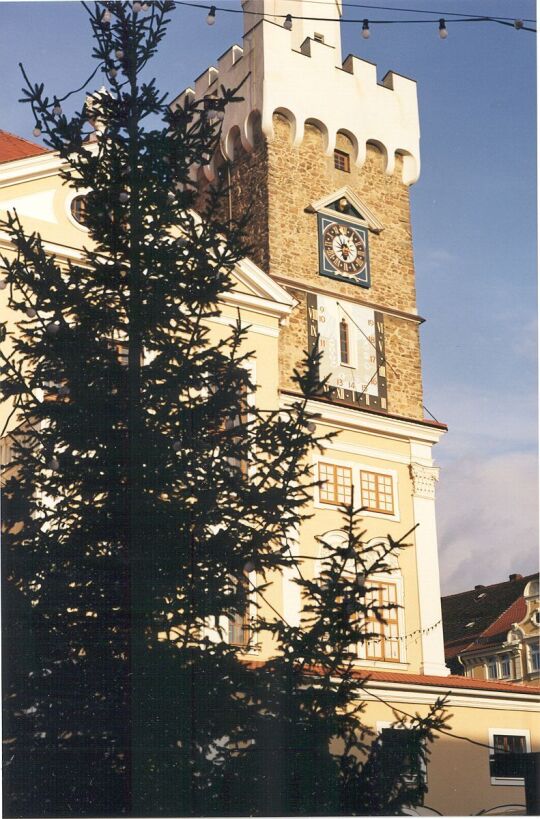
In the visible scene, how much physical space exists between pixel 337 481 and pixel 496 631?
393 centimetres

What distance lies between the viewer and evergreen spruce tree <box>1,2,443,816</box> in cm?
679

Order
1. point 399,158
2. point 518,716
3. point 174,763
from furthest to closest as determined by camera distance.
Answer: point 399,158 → point 518,716 → point 174,763

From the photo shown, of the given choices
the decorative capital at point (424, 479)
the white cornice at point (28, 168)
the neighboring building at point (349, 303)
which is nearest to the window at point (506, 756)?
the neighboring building at point (349, 303)

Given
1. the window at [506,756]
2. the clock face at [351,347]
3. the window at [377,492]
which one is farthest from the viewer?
the clock face at [351,347]

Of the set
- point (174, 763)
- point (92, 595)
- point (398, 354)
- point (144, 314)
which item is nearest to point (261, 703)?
point (174, 763)

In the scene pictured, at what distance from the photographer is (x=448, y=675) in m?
10.5

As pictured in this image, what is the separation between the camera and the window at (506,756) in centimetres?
776

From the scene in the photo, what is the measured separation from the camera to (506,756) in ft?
27.4

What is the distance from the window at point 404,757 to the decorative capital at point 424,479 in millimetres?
2733

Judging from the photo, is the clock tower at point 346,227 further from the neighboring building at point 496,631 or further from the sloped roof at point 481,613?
the neighboring building at point 496,631

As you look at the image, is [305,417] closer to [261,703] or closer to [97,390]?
[97,390]

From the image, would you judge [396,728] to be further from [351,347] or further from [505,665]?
[351,347]

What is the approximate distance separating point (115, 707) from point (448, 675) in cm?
442

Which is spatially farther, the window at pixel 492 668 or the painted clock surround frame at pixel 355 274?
the painted clock surround frame at pixel 355 274
